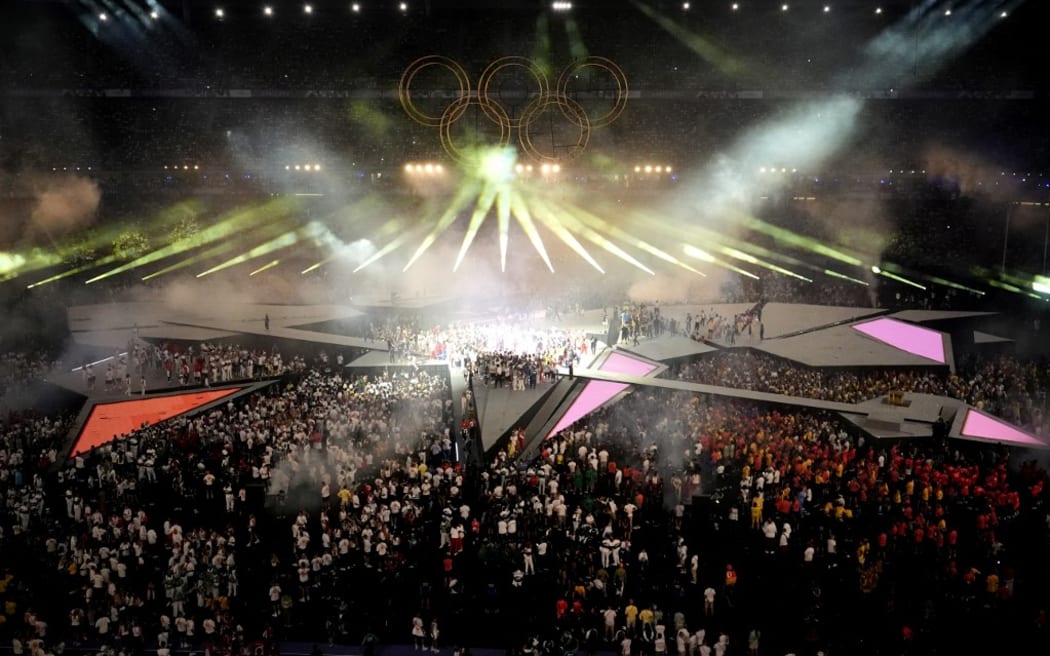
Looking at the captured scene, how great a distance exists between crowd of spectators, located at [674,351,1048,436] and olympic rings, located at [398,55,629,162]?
700 inches

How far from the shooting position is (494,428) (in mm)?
18828

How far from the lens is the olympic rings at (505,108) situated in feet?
122

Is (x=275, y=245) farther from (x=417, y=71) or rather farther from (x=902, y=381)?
(x=902, y=381)

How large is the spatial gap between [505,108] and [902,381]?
75.1ft

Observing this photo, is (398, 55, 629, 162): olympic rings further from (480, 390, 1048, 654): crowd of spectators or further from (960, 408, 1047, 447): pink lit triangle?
(480, 390, 1048, 654): crowd of spectators

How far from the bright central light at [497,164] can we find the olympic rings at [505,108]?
473 millimetres

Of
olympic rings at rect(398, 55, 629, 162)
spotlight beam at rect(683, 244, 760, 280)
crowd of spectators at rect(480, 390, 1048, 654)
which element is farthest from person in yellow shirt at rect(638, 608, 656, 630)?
olympic rings at rect(398, 55, 629, 162)

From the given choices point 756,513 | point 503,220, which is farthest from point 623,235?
point 756,513

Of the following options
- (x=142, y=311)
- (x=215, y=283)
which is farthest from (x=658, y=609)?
(x=215, y=283)

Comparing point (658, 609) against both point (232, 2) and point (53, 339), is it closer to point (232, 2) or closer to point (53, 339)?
point (53, 339)

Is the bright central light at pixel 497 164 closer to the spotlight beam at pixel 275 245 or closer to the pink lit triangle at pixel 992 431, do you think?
the spotlight beam at pixel 275 245

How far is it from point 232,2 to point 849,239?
2934 centimetres

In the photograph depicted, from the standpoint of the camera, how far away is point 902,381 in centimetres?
2170

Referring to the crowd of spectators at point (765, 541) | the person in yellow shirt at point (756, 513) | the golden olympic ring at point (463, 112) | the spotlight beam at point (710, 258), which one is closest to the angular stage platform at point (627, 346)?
the crowd of spectators at point (765, 541)
